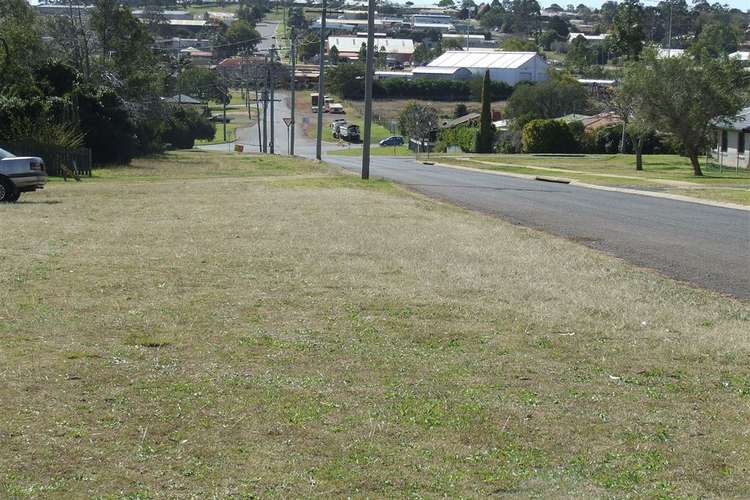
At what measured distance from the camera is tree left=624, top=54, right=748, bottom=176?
183 feet

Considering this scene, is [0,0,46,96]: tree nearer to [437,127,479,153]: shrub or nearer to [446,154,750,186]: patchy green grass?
[446,154,750,186]: patchy green grass

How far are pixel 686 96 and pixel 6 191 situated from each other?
134ft

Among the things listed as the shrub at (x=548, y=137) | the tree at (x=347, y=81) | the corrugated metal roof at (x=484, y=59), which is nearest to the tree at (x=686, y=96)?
the shrub at (x=548, y=137)

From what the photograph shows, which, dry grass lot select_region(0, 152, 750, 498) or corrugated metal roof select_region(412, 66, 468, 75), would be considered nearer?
dry grass lot select_region(0, 152, 750, 498)

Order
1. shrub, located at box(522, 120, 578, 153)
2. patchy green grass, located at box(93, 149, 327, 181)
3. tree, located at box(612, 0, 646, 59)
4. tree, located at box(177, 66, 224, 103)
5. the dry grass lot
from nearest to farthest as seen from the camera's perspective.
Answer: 1. the dry grass lot
2. patchy green grass, located at box(93, 149, 327, 181)
3. shrub, located at box(522, 120, 578, 153)
4. tree, located at box(612, 0, 646, 59)
5. tree, located at box(177, 66, 224, 103)

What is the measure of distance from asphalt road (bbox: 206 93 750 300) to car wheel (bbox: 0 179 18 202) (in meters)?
11.0

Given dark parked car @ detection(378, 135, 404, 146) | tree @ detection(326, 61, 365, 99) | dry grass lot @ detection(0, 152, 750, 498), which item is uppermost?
tree @ detection(326, 61, 365, 99)

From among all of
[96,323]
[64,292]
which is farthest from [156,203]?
[96,323]

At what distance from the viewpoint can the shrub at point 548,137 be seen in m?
87.7

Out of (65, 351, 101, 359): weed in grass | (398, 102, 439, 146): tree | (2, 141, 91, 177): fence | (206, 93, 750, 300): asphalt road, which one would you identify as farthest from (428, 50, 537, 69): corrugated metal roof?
(65, 351, 101, 359): weed in grass

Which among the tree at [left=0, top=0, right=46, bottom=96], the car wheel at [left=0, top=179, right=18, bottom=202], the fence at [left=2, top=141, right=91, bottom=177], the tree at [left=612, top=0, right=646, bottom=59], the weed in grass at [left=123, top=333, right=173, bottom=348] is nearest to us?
the weed in grass at [left=123, top=333, right=173, bottom=348]

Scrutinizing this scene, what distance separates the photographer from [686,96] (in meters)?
55.9

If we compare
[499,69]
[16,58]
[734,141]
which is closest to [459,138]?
[734,141]

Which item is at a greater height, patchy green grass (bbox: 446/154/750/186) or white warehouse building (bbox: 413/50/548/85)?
white warehouse building (bbox: 413/50/548/85)
